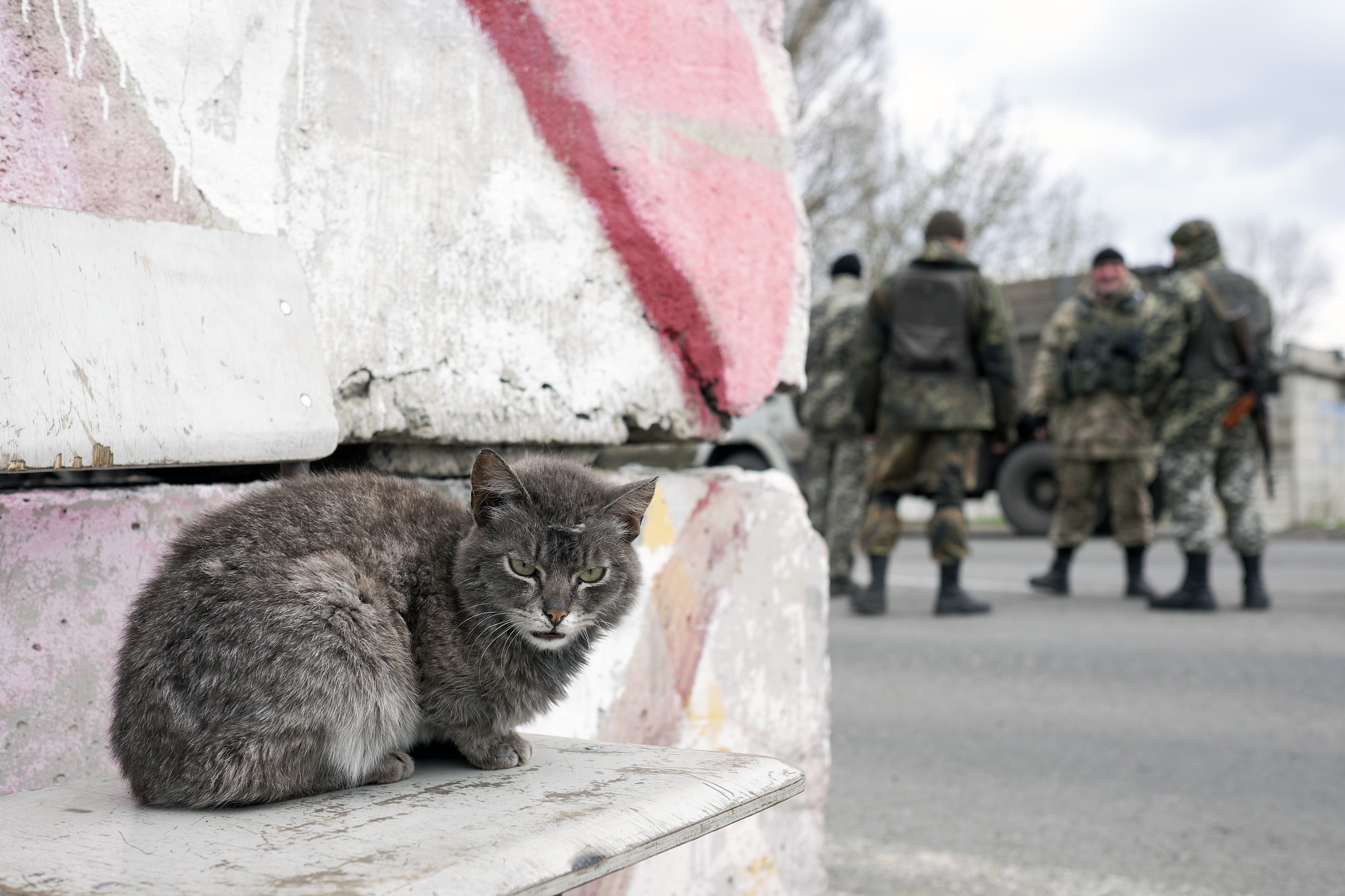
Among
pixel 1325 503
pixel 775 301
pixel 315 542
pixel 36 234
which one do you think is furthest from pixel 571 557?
pixel 1325 503

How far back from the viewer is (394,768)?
4.39 ft

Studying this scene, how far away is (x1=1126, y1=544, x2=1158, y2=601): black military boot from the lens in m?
7.27

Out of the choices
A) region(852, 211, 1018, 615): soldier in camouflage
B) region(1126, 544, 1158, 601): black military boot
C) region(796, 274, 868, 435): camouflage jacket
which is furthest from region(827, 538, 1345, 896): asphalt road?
region(796, 274, 868, 435): camouflage jacket

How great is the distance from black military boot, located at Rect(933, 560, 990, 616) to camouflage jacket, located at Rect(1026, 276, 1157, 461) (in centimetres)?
132

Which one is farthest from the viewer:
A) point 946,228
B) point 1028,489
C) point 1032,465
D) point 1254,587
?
point 1028,489

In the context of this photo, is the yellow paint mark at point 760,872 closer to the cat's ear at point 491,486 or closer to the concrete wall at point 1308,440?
the cat's ear at point 491,486

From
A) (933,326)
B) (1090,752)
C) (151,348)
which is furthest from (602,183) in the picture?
(933,326)

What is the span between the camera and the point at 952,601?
22.3 ft

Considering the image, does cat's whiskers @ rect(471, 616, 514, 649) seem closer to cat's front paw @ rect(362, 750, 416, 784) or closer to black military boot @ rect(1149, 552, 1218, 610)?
cat's front paw @ rect(362, 750, 416, 784)

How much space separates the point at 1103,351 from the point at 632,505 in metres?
6.43

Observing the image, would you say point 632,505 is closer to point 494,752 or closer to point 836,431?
point 494,752

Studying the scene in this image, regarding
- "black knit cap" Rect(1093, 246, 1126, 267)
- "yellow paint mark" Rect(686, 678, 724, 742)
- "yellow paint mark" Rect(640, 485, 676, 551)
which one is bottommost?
"yellow paint mark" Rect(686, 678, 724, 742)

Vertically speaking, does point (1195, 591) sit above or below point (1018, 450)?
below

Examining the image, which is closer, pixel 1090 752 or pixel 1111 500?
pixel 1090 752
